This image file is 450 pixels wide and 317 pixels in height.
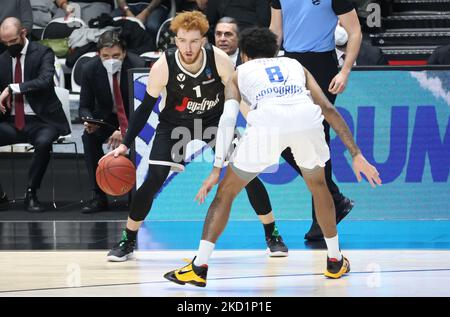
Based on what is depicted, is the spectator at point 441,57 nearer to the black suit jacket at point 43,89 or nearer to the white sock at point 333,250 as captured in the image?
the black suit jacket at point 43,89

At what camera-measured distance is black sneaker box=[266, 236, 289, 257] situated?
23.9ft

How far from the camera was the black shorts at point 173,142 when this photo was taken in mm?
6953

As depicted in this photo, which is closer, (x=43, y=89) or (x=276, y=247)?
(x=276, y=247)

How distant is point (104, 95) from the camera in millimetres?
9859

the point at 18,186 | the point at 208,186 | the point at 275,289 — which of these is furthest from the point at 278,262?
the point at 18,186

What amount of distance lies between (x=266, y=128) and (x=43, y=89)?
4.45m

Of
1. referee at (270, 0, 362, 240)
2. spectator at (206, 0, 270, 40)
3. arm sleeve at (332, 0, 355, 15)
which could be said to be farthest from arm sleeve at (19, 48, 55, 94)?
arm sleeve at (332, 0, 355, 15)

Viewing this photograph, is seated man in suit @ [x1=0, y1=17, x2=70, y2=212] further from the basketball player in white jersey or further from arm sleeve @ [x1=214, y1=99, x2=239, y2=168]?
arm sleeve @ [x1=214, y1=99, x2=239, y2=168]

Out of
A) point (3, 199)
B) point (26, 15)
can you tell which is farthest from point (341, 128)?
point (26, 15)

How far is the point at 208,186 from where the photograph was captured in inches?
230

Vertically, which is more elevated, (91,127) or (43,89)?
(43,89)

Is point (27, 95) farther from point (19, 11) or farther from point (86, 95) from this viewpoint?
point (19, 11)

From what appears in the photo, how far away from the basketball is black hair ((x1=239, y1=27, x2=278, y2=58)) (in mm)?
1597

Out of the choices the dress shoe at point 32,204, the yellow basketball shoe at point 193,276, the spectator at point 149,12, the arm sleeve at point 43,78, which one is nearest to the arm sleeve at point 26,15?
the spectator at point 149,12
